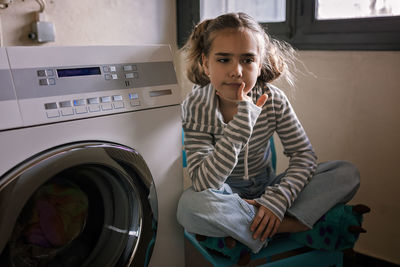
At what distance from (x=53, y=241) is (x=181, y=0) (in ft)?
4.83

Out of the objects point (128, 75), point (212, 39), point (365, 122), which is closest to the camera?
point (128, 75)

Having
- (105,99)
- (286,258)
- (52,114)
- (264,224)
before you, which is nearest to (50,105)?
(52,114)

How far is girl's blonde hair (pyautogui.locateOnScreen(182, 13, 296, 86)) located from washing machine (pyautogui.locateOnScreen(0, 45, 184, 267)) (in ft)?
0.69

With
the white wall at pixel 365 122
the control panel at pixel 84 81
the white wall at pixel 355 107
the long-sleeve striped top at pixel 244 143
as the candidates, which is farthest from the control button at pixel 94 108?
the white wall at pixel 365 122

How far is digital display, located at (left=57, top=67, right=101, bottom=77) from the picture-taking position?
2.56 ft

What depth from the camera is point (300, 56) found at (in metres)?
1.52

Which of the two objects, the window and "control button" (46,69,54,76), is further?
the window

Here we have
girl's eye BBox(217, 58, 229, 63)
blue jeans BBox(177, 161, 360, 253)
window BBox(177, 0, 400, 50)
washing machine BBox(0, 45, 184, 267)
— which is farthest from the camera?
window BBox(177, 0, 400, 50)

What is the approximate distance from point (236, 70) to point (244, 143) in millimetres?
199

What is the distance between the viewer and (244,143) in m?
1.00

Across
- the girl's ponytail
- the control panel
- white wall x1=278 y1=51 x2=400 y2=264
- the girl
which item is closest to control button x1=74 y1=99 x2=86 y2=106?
the control panel

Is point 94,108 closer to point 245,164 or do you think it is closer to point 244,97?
point 244,97

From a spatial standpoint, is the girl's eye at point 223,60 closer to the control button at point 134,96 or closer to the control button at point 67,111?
the control button at point 134,96

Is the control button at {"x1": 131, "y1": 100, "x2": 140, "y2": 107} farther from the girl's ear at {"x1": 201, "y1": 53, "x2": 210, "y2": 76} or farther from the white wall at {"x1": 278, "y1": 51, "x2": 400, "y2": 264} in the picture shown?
the white wall at {"x1": 278, "y1": 51, "x2": 400, "y2": 264}
